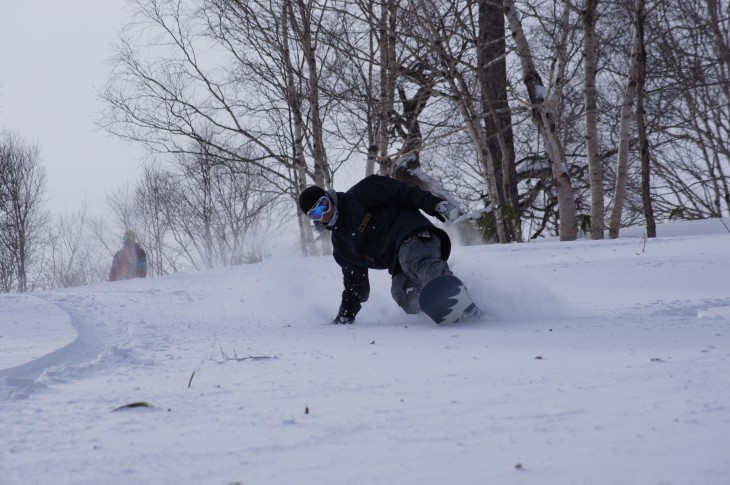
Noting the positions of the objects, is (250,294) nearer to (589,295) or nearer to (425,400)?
(589,295)

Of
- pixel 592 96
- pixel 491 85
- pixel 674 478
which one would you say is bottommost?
pixel 674 478

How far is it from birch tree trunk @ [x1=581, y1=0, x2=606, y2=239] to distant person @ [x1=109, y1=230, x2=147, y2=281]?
922 centimetres

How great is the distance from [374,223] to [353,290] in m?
0.49

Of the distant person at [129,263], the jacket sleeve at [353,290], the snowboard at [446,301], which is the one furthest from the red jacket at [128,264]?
the snowboard at [446,301]

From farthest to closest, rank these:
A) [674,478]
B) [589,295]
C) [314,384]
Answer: [589,295]
[314,384]
[674,478]

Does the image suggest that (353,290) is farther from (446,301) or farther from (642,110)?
(642,110)

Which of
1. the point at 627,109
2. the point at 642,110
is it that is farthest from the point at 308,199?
the point at 642,110

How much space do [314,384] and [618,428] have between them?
890 millimetres

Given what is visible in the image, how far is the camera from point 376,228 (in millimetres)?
4188

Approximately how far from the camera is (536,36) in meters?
12.0

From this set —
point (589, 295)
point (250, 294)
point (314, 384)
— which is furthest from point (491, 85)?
point (314, 384)

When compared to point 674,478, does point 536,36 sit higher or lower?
higher

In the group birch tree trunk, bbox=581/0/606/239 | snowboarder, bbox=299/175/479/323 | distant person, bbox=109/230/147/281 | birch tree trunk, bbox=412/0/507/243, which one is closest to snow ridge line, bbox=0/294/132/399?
snowboarder, bbox=299/175/479/323

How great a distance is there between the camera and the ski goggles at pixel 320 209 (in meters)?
4.14
